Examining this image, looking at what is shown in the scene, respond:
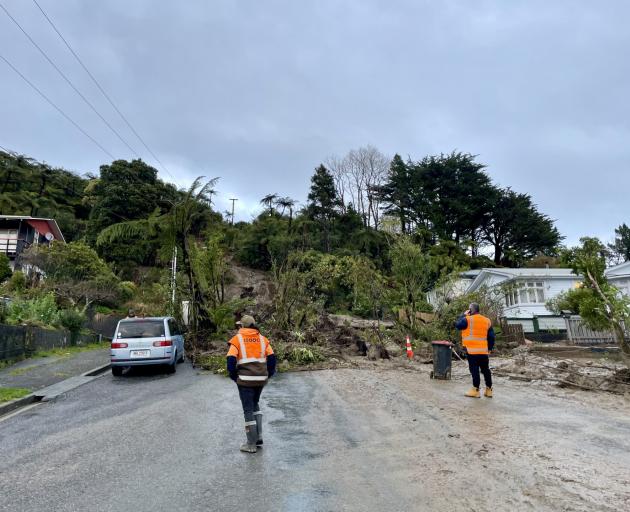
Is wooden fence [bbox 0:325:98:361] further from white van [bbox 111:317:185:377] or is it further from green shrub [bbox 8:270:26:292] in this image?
green shrub [bbox 8:270:26:292]

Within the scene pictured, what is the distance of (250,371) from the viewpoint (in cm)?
602

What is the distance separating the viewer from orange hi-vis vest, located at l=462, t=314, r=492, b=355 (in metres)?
9.46

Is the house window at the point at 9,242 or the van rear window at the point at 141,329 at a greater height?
the house window at the point at 9,242

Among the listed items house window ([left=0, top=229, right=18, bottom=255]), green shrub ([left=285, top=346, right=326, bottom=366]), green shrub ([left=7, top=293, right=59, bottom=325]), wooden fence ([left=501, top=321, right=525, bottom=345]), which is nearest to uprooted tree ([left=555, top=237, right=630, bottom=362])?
green shrub ([left=285, top=346, right=326, bottom=366])

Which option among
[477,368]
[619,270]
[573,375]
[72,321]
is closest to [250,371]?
[477,368]

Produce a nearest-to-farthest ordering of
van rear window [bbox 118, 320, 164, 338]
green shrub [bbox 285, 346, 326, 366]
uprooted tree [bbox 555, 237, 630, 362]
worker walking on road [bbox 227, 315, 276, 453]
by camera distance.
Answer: worker walking on road [bbox 227, 315, 276, 453], uprooted tree [bbox 555, 237, 630, 362], van rear window [bbox 118, 320, 164, 338], green shrub [bbox 285, 346, 326, 366]

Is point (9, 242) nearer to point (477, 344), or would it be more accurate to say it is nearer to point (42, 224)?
point (42, 224)

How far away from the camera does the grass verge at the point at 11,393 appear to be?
9.66 meters

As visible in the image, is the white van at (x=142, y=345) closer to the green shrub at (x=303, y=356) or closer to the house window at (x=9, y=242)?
the green shrub at (x=303, y=356)

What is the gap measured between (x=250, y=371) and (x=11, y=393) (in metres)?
7.22

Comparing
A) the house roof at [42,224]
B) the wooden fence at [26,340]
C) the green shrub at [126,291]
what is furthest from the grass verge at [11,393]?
the house roof at [42,224]

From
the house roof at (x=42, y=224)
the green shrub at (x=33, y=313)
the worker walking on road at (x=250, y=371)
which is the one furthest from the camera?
the house roof at (x=42, y=224)

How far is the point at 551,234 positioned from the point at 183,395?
45.3 metres

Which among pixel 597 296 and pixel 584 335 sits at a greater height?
pixel 597 296
